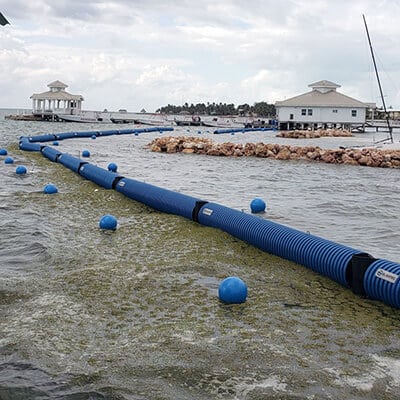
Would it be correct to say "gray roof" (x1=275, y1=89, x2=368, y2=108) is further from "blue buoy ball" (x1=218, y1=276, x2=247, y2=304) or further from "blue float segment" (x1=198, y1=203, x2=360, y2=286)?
"blue buoy ball" (x1=218, y1=276, x2=247, y2=304)

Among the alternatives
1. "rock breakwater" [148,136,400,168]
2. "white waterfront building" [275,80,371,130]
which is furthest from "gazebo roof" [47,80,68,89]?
"rock breakwater" [148,136,400,168]

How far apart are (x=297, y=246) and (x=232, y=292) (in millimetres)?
2292

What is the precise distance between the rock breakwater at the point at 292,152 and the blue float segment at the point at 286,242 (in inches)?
683

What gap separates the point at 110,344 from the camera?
5.23 meters

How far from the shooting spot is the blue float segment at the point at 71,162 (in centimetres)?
1956

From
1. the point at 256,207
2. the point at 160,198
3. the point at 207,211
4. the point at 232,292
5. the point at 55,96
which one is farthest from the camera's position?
the point at 55,96

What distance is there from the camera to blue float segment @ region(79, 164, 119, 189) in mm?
15809

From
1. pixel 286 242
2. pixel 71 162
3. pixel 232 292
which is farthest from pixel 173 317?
pixel 71 162

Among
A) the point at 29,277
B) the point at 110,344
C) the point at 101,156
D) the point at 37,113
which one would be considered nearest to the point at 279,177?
the point at 101,156

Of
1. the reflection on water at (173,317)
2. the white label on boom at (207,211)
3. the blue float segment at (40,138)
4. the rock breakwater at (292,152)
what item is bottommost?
the reflection on water at (173,317)

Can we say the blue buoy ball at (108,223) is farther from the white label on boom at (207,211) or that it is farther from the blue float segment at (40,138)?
the blue float segment at (40,138)

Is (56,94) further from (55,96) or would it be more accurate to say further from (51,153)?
(51,153)

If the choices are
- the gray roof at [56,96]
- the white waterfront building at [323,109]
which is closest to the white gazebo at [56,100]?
the gray roof at [56,96]

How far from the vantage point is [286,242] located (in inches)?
337
